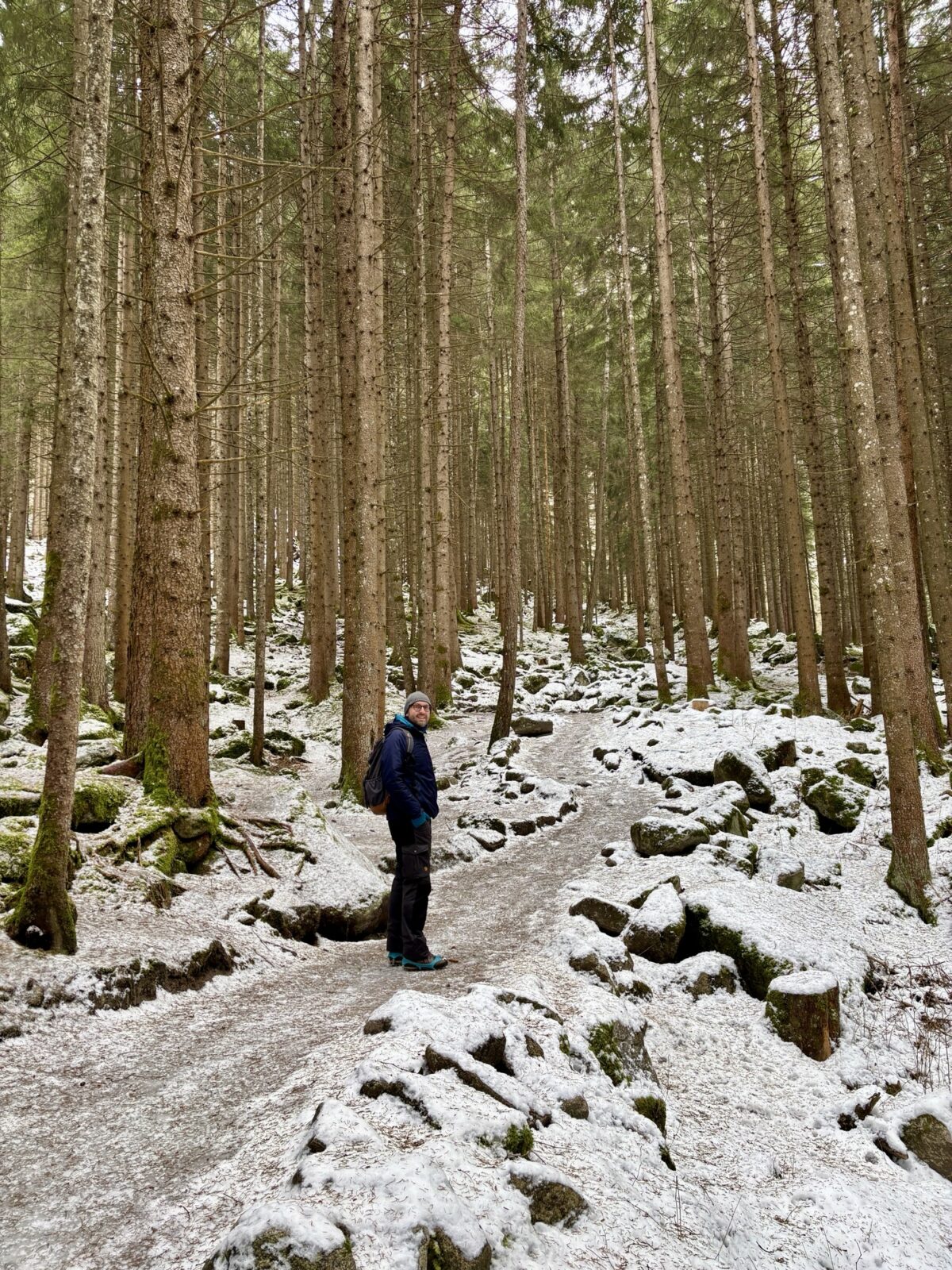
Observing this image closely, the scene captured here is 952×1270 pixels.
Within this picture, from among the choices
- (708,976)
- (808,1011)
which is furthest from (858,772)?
(808,1011)

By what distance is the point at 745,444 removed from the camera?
3353cm

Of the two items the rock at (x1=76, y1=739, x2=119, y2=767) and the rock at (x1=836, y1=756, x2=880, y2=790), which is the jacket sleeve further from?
the rock at (x1=836, y1=756, x2=880, y2=790)

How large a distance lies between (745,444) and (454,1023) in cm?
3404

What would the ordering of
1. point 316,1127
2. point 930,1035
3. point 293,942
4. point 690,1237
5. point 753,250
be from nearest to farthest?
point 316,1127 < point 690,1237 < point 930,1035 < point 293,942 < point 753,250

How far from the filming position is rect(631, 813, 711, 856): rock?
8.19m

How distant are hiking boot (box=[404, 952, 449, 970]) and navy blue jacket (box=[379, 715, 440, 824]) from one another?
3.50 ft

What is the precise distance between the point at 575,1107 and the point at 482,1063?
55cm

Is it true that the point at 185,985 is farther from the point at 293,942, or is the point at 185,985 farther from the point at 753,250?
the point at 753,250

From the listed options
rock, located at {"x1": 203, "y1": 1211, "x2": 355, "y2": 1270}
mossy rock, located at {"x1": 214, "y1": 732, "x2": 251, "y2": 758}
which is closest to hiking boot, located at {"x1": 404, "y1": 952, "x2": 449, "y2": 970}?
rock, located at {"x1": 203, "y1": 1211, "x2": 355, "y2": 1270}

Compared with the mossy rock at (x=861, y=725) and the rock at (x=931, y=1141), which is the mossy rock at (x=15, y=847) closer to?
the rock at (x=931, y=1141)

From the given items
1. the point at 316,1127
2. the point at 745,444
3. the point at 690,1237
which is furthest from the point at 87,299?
the point at 745,444

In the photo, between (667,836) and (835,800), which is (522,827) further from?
(835,800)

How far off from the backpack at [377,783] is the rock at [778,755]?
6952 millimetres

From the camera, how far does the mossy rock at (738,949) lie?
564cm
